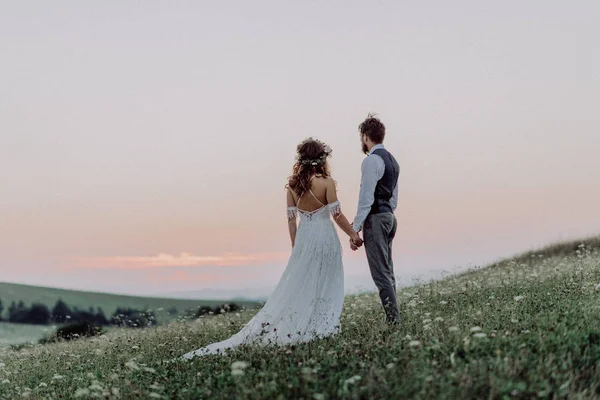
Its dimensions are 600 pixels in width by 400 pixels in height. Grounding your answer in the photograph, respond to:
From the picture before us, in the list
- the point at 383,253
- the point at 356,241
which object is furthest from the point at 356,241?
the point at 383,253

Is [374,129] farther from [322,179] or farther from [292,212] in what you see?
[292,212]

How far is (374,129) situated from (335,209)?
1.47m

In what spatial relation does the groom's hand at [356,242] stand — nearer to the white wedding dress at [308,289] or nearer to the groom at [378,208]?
the groom at [378,208]

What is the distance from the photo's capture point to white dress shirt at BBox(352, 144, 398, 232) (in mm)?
10609

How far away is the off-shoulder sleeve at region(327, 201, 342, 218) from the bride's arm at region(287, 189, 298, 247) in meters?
0.75

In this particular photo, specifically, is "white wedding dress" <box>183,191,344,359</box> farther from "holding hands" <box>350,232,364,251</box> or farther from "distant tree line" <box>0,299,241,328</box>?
"distant tree line" <box>0,299,241,328</box>

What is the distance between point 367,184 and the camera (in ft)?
34.8

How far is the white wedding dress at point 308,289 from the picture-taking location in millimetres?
11295

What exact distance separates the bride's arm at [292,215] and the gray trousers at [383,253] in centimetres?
129

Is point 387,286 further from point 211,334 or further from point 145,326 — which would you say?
point 145,326

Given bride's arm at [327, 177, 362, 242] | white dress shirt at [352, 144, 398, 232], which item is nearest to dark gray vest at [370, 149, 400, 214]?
white dress shirt at [352, 144, 398, 232]

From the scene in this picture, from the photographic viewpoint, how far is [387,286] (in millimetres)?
11086

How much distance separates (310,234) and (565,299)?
170 inches

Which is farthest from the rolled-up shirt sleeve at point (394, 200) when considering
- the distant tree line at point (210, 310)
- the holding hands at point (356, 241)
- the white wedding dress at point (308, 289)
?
the distant tree line at point (210, 310)
